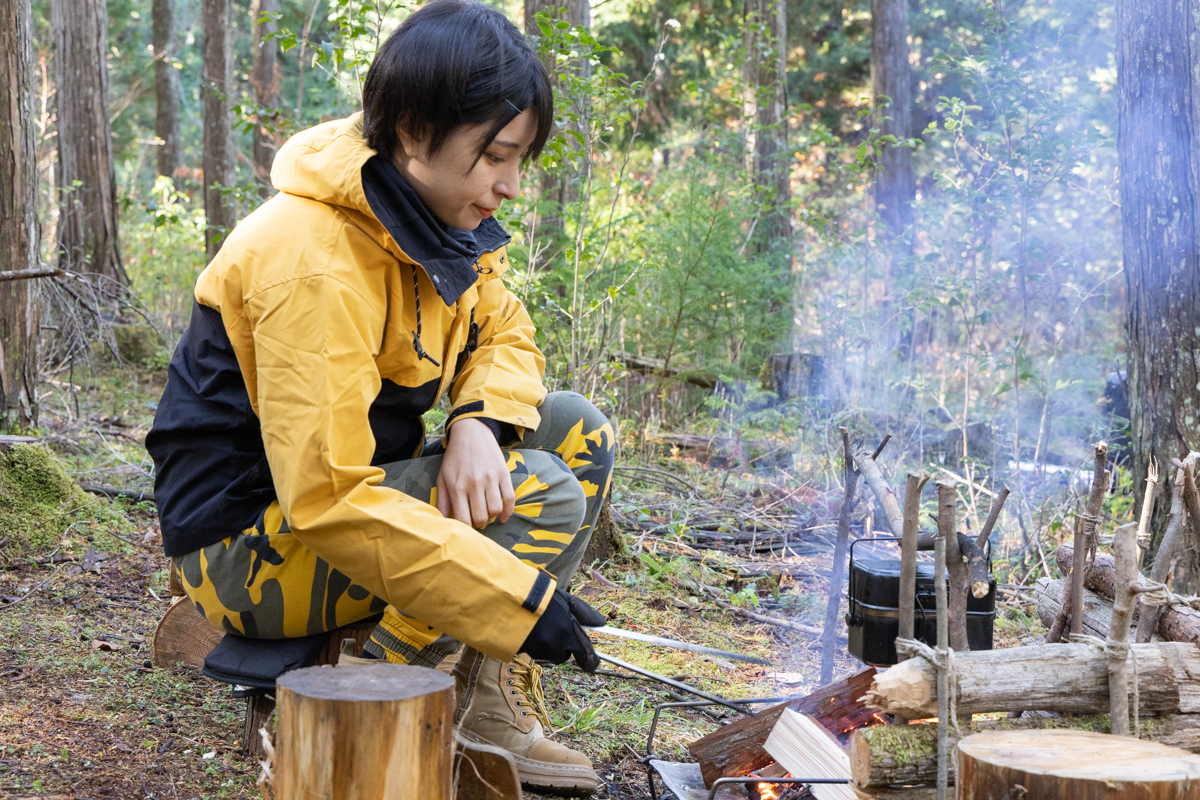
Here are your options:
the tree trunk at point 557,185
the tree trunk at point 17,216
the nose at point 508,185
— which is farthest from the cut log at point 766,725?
the tree trunk at point 557,185

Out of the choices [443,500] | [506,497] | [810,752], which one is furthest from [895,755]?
[443,500]

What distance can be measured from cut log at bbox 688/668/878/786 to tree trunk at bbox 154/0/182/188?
12.7 meters

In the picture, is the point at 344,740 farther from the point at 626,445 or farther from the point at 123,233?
the point at 123,233

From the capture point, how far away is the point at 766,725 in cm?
205

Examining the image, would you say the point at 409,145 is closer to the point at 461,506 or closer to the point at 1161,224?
the point at 461,506

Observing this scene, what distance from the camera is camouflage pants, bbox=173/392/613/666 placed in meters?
1.85

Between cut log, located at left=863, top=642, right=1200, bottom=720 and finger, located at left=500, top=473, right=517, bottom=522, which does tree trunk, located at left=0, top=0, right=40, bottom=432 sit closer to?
finger, located at left=500, top=473, right=517, bottom=522

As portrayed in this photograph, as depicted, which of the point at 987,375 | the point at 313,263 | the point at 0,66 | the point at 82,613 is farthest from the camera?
the point at 987,375

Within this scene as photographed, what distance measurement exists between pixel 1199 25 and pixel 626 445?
147 inches

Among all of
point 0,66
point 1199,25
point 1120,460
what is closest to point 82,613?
point 0,66

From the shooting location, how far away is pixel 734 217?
6914 millimetres

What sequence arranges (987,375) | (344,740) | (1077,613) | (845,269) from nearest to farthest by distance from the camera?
(344,740) → (1077,613) → (987,375) → (845,269)

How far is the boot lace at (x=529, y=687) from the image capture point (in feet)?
6.99

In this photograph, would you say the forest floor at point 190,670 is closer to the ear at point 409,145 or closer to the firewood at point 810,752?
the firewood at point 810,752
